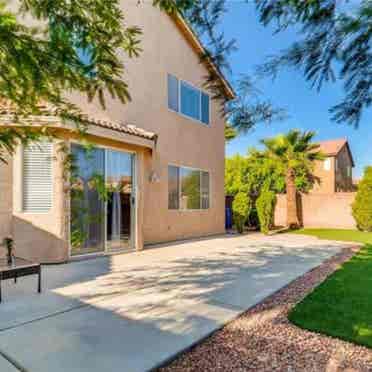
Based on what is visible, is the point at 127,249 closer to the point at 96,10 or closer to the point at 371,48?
the point at 96,10

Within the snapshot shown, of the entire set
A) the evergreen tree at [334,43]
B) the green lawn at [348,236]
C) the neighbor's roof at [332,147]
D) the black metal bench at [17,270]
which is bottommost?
the green lawn at [348,236]

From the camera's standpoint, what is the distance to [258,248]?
31.6 ft

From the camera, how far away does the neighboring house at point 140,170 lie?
6.58 meters

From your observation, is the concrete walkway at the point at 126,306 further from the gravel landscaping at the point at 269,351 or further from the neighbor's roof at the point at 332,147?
the neighbor's roof at the point at 332,147

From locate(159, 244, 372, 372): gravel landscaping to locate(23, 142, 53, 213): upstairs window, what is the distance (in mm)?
5152

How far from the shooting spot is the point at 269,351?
3.05 m

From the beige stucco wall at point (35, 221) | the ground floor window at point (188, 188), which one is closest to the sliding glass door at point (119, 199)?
the beige stucco wall at point (35, 221)

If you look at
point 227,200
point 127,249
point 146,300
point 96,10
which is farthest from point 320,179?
point 96,10

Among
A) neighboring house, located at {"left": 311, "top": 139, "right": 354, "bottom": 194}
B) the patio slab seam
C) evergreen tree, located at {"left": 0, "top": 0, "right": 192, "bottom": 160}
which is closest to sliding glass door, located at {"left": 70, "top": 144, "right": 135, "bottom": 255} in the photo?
the patio slab seam

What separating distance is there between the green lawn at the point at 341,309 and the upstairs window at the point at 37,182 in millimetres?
5704

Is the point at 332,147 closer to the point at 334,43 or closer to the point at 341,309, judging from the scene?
the point at 341,309

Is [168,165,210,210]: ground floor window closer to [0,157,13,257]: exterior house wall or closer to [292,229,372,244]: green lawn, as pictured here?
[0,157,13,257]: exterior house wall

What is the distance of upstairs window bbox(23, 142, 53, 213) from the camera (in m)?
6.66

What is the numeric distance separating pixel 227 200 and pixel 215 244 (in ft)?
24.2
